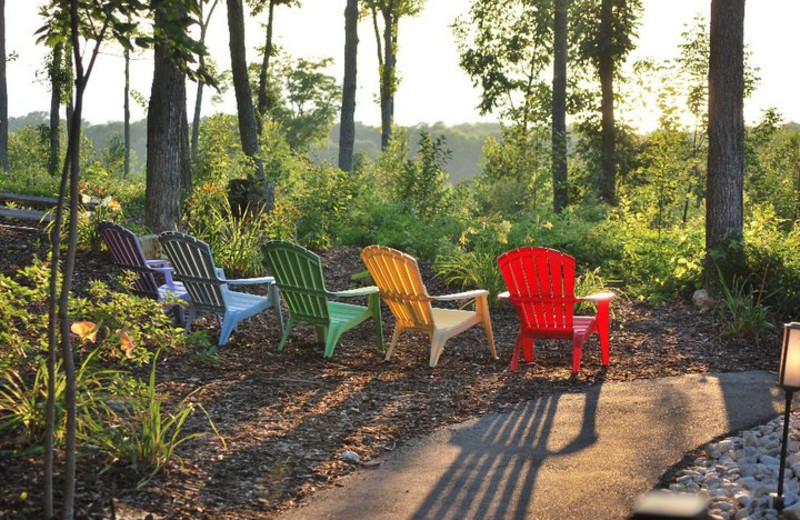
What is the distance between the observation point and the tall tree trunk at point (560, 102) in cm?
1491

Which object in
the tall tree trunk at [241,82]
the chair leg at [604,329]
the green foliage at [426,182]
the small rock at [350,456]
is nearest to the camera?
the small rock at [350,456]

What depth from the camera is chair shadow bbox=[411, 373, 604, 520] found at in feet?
11.7

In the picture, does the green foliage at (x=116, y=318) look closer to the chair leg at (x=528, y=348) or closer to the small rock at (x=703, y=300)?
the chair leg at (x=528, y=348)

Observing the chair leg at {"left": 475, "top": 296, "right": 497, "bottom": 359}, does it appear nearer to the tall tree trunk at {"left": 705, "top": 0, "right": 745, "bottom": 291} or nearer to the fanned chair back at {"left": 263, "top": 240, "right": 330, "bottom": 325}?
the fanned chair back at {"left": 263, "top": 240, "right": 330, "bottom": 325}

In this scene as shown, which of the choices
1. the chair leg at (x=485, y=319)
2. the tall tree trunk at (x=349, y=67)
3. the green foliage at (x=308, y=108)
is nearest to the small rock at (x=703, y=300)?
the chair leg at (x=485, y=319)

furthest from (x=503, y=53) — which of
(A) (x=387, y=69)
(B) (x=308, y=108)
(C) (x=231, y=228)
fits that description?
(B) (x=308, y=108)

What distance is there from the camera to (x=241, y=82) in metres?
13.5

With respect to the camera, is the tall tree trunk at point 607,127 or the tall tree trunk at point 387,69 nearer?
the tall tree trunk at point 607,127

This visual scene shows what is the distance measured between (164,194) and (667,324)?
5.19m

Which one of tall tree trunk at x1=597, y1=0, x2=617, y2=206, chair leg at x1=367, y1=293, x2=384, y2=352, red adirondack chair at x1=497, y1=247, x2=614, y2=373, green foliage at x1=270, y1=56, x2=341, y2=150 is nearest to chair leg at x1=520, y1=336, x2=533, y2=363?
red adirondack chair at x1=497, y1=247, x2=614, y2=373

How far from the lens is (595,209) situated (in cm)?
1313

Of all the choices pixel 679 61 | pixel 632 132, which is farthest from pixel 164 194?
pixel 679 61

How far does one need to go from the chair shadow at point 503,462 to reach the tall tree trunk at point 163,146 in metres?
5.26

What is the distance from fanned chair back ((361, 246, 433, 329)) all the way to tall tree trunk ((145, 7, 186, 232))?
3.61 m
